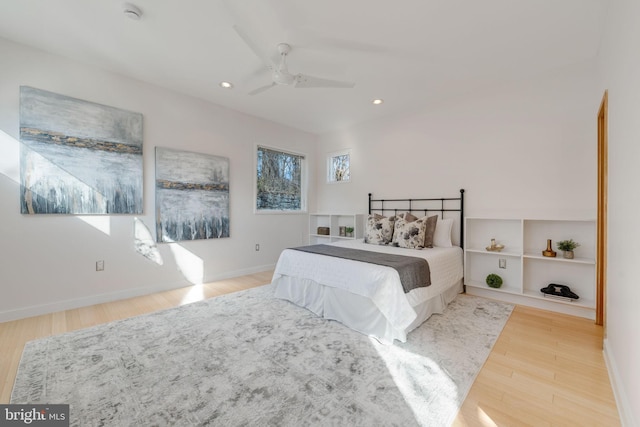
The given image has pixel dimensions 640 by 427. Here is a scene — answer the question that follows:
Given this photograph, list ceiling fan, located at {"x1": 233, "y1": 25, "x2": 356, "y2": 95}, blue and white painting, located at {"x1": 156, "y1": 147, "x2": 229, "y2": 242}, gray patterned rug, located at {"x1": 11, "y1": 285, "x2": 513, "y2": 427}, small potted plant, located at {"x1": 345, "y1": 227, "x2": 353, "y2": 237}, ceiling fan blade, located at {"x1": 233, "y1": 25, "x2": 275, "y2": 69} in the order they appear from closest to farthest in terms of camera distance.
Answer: gray patterned rug, located at {"x1": 11, "y1": 285, "x2": 513, "y2": 427} < ceiling fan blade, located at {"x1": 233, "y1": 25, "x2": 275, "y2": 69} < ceiling fan, located at {"x1": 233, "y1": 25, "x2": 356, "y2": 95} < blue and white painting, located at {"x1": 156, "y1": 147, "x2": 229, "y2": 242} < small potted plant, located at {"x1": 345, "y1": 227, "x2": 353, "y2": 237}

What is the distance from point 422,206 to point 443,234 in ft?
2.06

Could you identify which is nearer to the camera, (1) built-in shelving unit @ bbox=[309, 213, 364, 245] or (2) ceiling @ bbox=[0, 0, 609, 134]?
(2) ceiling @ bbox=[0, 0, 609, 134]

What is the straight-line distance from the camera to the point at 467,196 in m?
3.60

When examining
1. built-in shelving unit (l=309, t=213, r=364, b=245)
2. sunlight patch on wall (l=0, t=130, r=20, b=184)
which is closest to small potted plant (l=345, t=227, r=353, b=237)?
built-in shelving unit (l=309, t=213, r=364, b=245)

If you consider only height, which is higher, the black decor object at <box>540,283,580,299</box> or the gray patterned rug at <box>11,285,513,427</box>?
the black decor object at <box>540,283,580,299</box>

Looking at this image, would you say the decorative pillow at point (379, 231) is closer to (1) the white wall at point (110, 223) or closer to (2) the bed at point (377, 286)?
(2) the bed at point (377, 286)

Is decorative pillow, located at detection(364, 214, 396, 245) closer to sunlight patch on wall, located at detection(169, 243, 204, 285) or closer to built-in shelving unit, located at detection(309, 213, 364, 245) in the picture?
built-in shelving unit, located at detection(309, 213, 364, 245)

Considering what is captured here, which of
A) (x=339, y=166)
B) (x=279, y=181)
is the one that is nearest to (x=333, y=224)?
(x=339, y=166)

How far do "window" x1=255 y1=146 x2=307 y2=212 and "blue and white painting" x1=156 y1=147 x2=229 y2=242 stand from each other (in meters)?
0.72

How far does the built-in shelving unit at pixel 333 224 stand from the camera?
190 inches

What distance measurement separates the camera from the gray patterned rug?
56.6 inches

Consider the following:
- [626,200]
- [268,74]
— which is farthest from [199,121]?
[626,200]

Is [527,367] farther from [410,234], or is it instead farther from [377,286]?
[410,234]

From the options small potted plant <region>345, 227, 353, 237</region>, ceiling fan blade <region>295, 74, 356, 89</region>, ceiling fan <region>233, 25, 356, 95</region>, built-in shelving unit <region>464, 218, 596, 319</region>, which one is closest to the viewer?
ceiling fan <region>233, 25, 356, 95</region>
